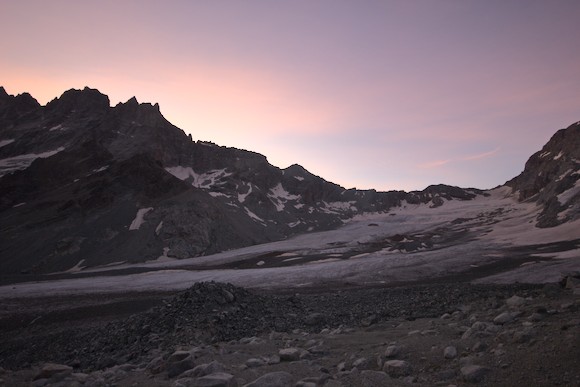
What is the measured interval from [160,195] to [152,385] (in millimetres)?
121578

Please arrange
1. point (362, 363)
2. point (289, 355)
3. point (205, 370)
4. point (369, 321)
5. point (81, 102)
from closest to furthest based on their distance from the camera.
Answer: point (205, 370), point (362, 363), point (289, 355), point (369, 321), point (81, 102)

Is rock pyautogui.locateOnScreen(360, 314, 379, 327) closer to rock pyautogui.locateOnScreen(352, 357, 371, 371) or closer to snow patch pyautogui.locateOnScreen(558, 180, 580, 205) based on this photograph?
rock pyautogui.locateOnScreen(352, 357, 371, 371)

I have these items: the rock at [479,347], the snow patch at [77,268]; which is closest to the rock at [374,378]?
the rock at [479,347]

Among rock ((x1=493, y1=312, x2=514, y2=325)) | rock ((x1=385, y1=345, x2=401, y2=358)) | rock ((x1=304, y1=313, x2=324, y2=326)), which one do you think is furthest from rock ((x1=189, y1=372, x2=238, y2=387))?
rock ((x1=304, y1=313, x2=324, y2=326))

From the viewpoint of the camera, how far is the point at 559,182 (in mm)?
120625

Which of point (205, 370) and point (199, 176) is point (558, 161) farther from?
point (205, 370)

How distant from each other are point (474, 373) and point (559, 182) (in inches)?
5528

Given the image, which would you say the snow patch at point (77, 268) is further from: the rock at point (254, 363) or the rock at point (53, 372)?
the rock at point (254, 363)

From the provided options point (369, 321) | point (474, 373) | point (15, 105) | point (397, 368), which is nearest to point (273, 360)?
point (397, 368)

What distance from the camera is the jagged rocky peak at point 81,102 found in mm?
184125

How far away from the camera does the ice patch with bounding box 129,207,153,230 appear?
107475mm

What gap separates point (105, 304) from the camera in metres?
40.2

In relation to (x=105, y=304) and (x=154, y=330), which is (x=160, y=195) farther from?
(x=154, y=330)

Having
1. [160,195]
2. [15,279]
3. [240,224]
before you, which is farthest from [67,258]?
[240,224]
